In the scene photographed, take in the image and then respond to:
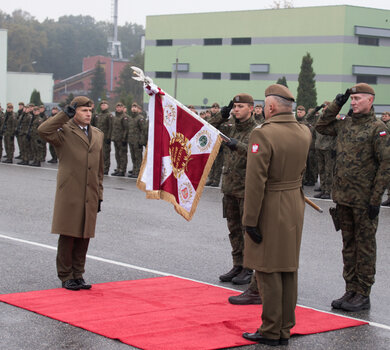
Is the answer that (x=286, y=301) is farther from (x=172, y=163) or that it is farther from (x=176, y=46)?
(x=176, y=46)

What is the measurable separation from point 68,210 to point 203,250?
113 inches

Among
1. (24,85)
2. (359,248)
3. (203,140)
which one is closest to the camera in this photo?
(359,248)

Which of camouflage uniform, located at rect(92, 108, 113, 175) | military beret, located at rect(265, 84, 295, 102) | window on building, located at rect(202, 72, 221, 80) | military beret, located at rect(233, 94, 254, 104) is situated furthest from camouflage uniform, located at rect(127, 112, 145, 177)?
window on building, located at rect(202, 72, 221, 80)

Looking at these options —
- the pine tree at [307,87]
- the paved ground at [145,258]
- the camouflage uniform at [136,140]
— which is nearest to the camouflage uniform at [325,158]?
the paved ground at [145,258]

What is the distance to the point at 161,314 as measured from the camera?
6.76 m

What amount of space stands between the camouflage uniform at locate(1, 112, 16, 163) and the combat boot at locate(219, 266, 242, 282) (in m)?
18.4

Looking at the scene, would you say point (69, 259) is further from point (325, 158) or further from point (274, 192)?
point (325, 158)

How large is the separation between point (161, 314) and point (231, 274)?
1879 mm

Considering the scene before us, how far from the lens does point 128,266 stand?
Answer: 356 inches

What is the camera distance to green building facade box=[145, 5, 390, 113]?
60906 mm

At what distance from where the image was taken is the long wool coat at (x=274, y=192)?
238 inches

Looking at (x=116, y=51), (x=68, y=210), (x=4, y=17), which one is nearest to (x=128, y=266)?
(x=68, y=210)

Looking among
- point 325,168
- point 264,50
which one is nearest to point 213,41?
point 264,50

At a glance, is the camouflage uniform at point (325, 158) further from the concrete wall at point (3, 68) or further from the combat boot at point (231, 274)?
the concrete wall at point (3, 68)
